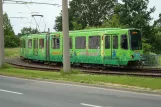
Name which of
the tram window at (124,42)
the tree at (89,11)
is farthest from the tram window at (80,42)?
the tree at (89,11)

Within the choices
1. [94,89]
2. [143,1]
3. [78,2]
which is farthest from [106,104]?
[78,2]

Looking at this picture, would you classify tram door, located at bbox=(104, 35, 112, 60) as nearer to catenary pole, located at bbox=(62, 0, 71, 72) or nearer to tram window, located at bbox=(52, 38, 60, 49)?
catenary pole, located at bbox=(62, 0, 71, 72)

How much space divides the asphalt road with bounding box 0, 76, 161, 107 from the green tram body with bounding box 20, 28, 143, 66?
10260mm

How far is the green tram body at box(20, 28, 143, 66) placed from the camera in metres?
26.1

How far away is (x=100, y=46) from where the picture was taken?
91.9 ft

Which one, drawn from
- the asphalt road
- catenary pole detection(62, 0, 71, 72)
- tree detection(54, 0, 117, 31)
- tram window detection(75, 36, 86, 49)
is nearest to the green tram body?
tram window detection(75, 36, 86, 49)

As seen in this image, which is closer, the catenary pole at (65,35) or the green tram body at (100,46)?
the catenary pole at (65,35)

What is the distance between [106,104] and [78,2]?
82.0 meters

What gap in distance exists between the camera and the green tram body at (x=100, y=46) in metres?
26.1

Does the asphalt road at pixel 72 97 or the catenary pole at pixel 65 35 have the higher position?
the catenary pole at pixel 65 35

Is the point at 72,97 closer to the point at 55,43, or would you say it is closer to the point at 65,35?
the point at 65,35

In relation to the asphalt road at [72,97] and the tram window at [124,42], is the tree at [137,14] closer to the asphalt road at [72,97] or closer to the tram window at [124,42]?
the tram window at [124,42]

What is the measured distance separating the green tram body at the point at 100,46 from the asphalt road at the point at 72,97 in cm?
1026

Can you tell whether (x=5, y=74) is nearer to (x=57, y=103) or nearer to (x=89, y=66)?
(x=89, y=66)
